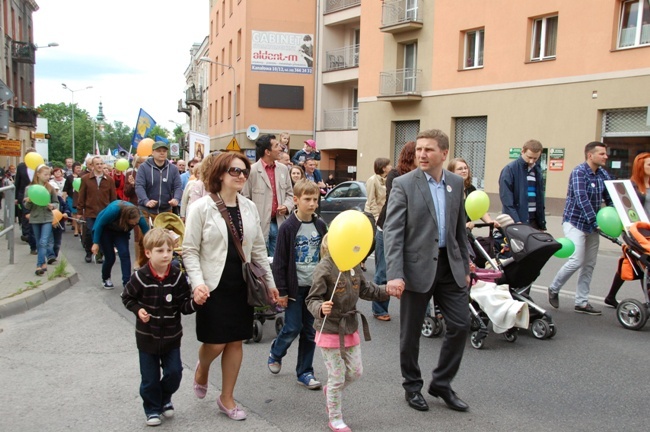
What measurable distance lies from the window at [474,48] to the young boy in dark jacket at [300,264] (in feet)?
67.8

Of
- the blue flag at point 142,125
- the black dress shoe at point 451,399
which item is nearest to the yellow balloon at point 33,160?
the blue flag at point 142,125

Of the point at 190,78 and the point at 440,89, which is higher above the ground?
the point at 190,78

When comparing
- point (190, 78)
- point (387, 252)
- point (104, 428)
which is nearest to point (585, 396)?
point (387, 252)

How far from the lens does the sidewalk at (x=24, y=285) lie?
752 cm

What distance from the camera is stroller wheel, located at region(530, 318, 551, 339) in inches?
244

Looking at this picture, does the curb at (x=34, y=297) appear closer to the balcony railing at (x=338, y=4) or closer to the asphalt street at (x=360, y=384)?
the asphalt street at (x=360, y=384)

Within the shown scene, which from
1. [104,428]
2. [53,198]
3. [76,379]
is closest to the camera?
[104,428]

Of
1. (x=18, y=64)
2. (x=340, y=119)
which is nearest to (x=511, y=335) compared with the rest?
(x=340, y=119)

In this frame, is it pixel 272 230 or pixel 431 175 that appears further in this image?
pixel 272 230

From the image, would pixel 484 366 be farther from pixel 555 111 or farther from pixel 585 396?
pixel 555 111

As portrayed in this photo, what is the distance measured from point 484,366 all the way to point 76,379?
3.67 metres

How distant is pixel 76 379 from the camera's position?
510 cm

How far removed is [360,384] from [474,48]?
21372 mm

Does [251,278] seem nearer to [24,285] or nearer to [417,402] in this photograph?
[417,402]
